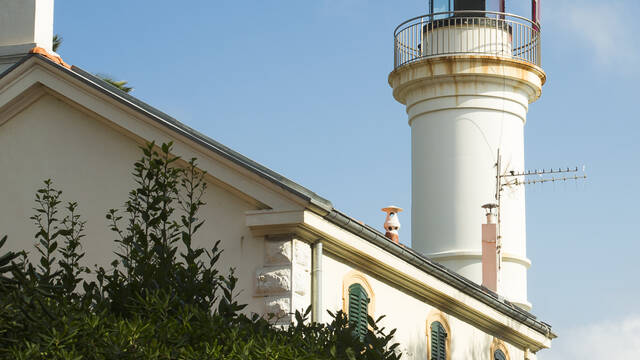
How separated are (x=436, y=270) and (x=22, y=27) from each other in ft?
21.6

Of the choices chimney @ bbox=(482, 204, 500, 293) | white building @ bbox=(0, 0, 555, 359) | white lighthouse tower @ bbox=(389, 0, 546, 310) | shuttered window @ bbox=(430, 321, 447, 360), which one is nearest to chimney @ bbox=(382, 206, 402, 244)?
white building @ bbox=(0, 0, 555, 359)

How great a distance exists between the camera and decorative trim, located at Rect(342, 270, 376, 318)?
15.5m

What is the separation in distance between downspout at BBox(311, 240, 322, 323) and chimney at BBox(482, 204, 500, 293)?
12.9 metres

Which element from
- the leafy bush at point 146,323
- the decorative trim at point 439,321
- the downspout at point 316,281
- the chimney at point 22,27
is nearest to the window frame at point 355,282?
the downspout at point 316,281

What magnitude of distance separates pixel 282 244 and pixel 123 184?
230 centimetres

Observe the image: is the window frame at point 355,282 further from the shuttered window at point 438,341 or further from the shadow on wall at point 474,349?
the shadow on wall at point 474,349

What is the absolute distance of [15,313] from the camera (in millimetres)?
8070

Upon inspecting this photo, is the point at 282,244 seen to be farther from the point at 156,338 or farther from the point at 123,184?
the point at 156,338

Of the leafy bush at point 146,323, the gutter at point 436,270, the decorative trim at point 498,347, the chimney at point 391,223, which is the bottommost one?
the leafy bush at point 146,323

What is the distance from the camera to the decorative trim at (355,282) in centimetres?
1549

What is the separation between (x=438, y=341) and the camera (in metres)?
18.3

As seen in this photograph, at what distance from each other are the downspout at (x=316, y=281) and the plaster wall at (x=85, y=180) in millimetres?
638

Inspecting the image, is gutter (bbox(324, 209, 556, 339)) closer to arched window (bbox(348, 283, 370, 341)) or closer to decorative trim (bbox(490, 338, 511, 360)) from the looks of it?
decorative trim (bbox(490, 338, 511, 360))

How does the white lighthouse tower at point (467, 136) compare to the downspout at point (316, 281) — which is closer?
the downspout at point (316, 281)
